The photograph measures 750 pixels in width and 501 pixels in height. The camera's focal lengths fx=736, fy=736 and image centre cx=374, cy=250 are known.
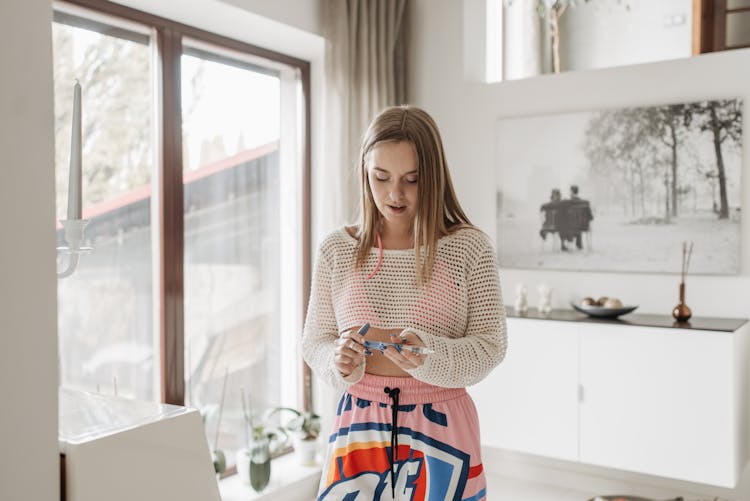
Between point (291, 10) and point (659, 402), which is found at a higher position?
point (291, 10)

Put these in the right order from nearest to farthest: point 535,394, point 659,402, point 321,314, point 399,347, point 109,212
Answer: point 399,347 → point 321,314 → point 109,212 → point 659,402 → point 535,394

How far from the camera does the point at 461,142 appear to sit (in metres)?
3.77

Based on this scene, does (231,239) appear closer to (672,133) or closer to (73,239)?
(672,133)

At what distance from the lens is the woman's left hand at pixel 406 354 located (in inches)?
57.6

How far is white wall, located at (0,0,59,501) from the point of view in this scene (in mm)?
928

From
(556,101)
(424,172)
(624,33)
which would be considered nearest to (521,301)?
(556,101)

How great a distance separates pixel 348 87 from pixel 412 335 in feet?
6.94

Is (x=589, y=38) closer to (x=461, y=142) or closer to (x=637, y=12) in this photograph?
(x=637, y=12)

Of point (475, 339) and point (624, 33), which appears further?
point (624, 33)

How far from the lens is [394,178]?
159cm

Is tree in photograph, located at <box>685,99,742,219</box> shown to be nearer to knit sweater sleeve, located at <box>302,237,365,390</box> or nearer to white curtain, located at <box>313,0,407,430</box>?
white curtain, located at <box>313,0,407,430</box>

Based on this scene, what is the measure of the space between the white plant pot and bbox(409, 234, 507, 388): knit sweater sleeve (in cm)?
201

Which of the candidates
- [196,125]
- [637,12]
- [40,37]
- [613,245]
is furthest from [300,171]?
[40,37]

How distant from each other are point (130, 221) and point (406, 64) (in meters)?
1.75
